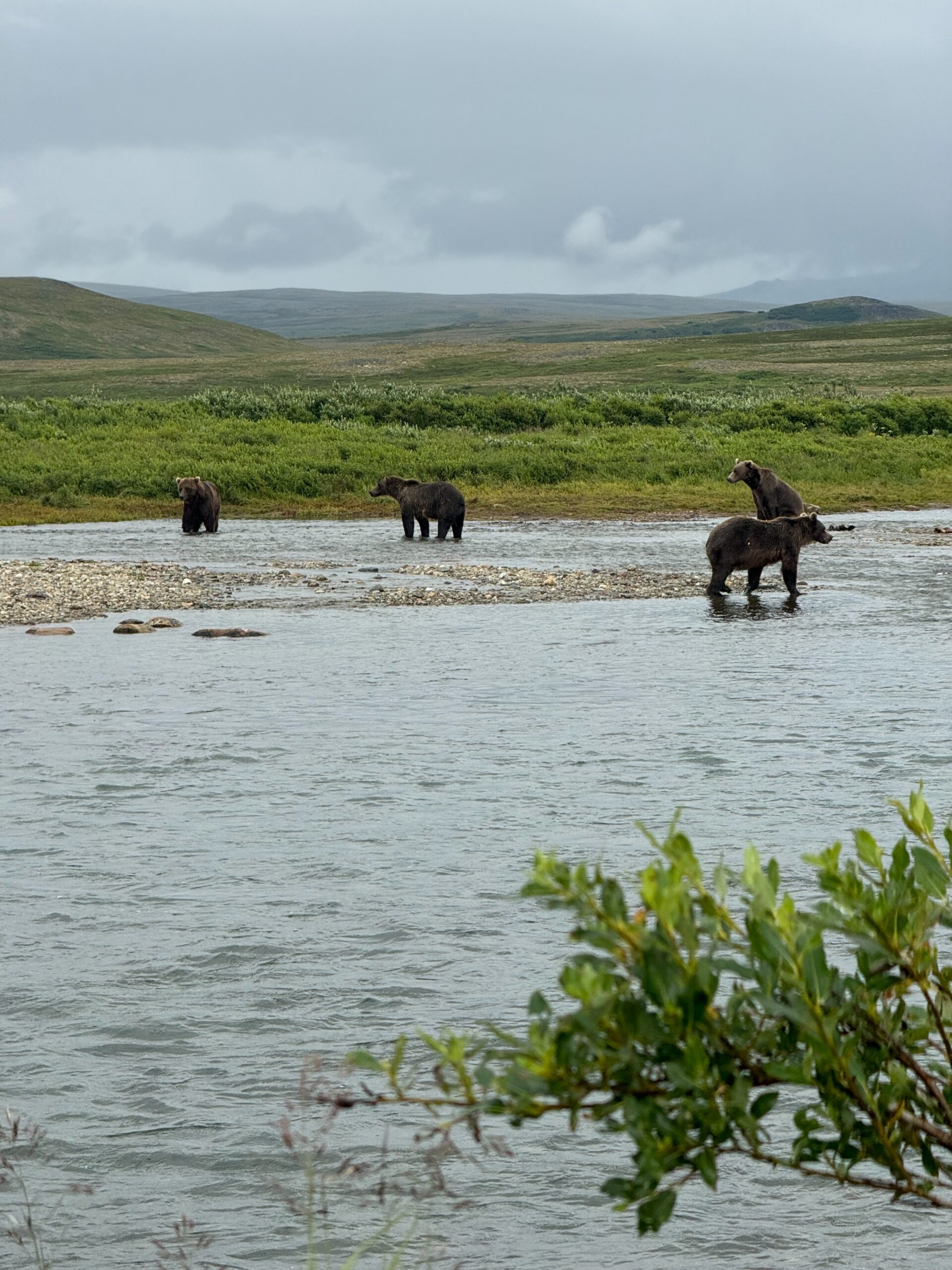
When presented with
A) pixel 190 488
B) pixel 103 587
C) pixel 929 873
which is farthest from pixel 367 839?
pixel 190 488

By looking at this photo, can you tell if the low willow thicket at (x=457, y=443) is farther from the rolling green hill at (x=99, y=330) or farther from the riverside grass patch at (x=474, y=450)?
the rolling green hill at (x=99, y=330)

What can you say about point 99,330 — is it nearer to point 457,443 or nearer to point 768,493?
point 457,443

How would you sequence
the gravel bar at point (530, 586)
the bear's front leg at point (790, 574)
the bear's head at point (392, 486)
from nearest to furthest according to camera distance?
the bear's front leg at point (790, 574)
the gravel bar at point (530, 586)
the bear's head at point (392, 486)

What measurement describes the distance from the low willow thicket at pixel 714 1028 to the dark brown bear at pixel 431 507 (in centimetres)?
2702

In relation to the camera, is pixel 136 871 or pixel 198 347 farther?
pixel 198 347

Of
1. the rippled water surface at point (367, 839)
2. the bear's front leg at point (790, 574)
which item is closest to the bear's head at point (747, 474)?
the bear's front leg at point (790, 574)

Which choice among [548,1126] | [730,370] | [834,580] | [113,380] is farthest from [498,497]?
[113,380]

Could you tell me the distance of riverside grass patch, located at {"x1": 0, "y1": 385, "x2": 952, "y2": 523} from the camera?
40.0m

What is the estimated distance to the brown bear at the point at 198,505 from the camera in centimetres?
3192

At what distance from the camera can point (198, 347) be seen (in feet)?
535

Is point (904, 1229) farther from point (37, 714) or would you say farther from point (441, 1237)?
point (37, 714)

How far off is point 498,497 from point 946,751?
96.5 feet

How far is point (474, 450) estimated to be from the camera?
156 ft

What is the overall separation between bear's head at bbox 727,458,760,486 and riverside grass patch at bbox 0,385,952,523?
10124mm
